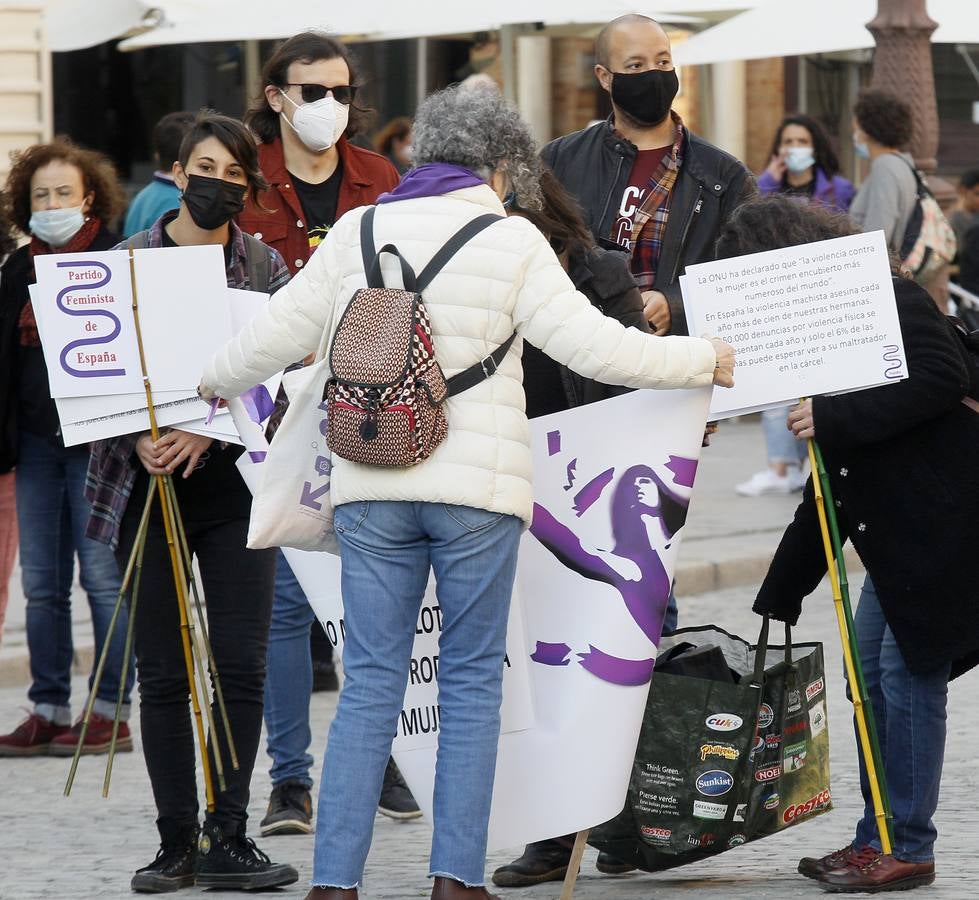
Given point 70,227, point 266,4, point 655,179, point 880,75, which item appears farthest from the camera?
point 266,4

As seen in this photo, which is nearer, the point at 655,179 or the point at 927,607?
the point at 927,607

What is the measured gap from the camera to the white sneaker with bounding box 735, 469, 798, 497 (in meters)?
11.6

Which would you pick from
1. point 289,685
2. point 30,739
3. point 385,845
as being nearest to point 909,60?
point 30,739

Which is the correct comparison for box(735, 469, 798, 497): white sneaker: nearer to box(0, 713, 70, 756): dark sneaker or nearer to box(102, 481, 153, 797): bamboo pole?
box(0, 713, 70, 756): dark sneaker

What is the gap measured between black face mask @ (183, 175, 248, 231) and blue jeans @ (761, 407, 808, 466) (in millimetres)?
6751

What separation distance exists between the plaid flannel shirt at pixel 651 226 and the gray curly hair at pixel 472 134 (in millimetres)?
1257

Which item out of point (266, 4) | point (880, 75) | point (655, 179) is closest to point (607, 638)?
point (655, 179)

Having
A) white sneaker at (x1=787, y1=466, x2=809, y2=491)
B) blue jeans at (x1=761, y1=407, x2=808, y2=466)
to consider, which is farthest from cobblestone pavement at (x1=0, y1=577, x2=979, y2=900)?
white sneaker at (x1=787, y1=466, x2=809, y2=491)

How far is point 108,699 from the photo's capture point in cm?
684

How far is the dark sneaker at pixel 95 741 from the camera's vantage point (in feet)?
22.1

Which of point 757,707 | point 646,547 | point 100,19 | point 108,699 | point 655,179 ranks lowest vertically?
point 108,699

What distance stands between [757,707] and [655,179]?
1691mm

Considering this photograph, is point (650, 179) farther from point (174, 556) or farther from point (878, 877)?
point (878, 877)

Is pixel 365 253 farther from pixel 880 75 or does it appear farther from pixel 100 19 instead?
pixel 100 19
